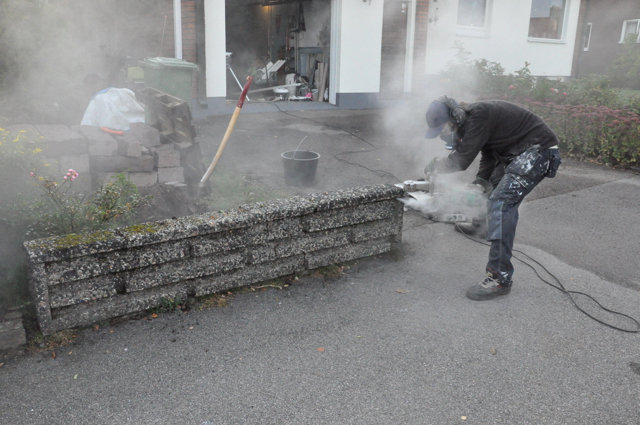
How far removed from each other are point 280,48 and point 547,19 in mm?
8453

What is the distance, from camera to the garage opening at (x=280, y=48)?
13.3 meters

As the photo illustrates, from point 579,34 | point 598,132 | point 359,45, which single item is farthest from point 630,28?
point 598,132

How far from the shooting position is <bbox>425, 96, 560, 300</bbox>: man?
3.92m

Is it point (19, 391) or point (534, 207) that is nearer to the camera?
point (19, 391)

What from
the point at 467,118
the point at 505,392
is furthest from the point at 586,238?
the point at 505,392

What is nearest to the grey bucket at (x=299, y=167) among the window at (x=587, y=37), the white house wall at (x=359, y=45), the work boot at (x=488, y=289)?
the work boot at (x=488, y=289)

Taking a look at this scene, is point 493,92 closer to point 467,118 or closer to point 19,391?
point 467,118

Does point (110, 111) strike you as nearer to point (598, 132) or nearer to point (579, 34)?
point (598, 132)

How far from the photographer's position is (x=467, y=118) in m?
4.07

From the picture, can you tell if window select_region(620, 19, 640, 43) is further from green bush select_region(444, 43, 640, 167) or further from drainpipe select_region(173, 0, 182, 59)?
drainpipe select_region(173, 0, 182, 59)

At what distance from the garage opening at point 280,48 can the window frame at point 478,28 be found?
3.63 m

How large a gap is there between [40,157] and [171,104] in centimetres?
200

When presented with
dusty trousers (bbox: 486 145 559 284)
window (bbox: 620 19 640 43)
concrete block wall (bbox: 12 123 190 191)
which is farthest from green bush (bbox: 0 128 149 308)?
window (bbox: 620 19 640 43)

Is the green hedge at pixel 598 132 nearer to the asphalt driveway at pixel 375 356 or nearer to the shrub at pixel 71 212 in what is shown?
the asphalt driveway at pixel 375 356
